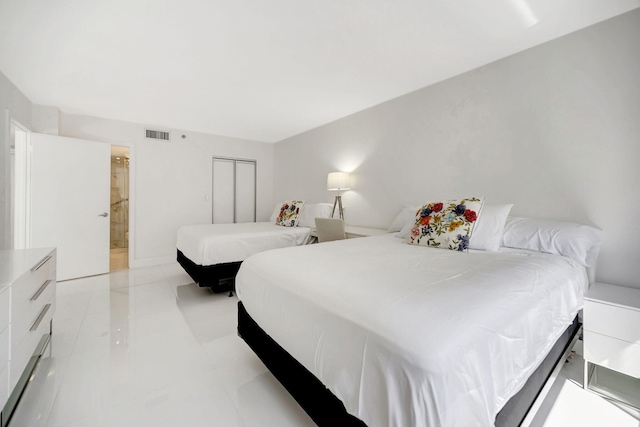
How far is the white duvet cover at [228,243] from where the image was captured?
3.01 m

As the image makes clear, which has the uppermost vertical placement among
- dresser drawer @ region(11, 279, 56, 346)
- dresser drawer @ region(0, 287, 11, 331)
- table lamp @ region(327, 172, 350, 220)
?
Result: table lamp @ region(327, 172, 350, 220)

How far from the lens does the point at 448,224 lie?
7.22ft

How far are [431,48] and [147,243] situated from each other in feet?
16.3

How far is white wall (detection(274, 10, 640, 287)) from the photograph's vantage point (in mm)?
1893

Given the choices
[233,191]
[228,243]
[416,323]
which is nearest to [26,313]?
[228,243]

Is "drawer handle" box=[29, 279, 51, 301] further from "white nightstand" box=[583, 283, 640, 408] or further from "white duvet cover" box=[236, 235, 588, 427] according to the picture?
"white nightstand" box=[583, 283, 640, 408]

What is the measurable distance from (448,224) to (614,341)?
1.14 m

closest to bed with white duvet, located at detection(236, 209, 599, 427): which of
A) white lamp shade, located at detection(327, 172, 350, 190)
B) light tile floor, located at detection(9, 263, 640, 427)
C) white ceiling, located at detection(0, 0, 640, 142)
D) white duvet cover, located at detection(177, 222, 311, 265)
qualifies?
light tile floor, located at detection(9, 263, 640, 427)

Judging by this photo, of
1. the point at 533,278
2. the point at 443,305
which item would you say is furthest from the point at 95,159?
the point at 533,278

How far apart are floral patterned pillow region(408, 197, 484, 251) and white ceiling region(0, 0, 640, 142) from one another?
1.37m

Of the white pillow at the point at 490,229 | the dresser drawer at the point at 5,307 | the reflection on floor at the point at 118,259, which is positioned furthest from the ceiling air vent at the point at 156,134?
the white pillow at the point at 490,229

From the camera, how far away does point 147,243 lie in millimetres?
4543

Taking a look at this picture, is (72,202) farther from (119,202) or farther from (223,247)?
(223,247)

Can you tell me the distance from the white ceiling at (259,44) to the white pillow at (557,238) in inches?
60.6
